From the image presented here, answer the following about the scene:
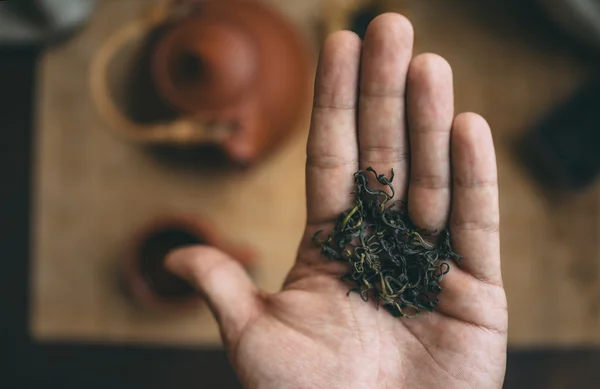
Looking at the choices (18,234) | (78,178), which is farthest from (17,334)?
(78,178)

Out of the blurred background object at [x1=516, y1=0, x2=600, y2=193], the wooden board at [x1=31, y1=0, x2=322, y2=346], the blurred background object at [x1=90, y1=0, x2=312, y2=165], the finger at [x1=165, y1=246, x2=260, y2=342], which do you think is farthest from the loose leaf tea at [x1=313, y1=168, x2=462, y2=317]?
the blurred background object at [x1=516, y1=0, x2=600, y2=193]

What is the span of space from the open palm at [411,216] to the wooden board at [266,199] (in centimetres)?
70

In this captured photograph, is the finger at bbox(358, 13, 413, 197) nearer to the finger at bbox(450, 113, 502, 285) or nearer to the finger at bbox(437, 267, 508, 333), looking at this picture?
the finger at bbox(450, 113, 502, 285)

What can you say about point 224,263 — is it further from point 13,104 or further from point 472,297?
point 13,104

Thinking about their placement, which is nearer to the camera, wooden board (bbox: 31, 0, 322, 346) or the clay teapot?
the clay teapot

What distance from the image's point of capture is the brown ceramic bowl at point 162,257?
183 cm

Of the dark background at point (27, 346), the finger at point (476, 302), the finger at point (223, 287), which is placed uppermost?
the finger at point (476, 302)

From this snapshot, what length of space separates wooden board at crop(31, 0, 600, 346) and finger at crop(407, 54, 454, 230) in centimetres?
79

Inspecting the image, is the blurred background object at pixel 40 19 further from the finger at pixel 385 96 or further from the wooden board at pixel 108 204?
the finger at pixel 385 96

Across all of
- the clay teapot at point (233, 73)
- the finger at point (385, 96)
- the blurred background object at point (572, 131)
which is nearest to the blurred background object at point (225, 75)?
the clay teapot at point (233, 73)

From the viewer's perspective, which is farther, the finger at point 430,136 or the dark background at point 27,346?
the dark background at point 27,346

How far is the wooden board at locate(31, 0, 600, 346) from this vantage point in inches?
77.2

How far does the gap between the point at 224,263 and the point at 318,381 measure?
1.15 ft

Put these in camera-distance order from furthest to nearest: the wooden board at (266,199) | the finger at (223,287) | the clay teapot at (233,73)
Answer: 1. the wooden board at (266,199)
2. the clay teapot at (233,73)
3. the finger at (223,287)
